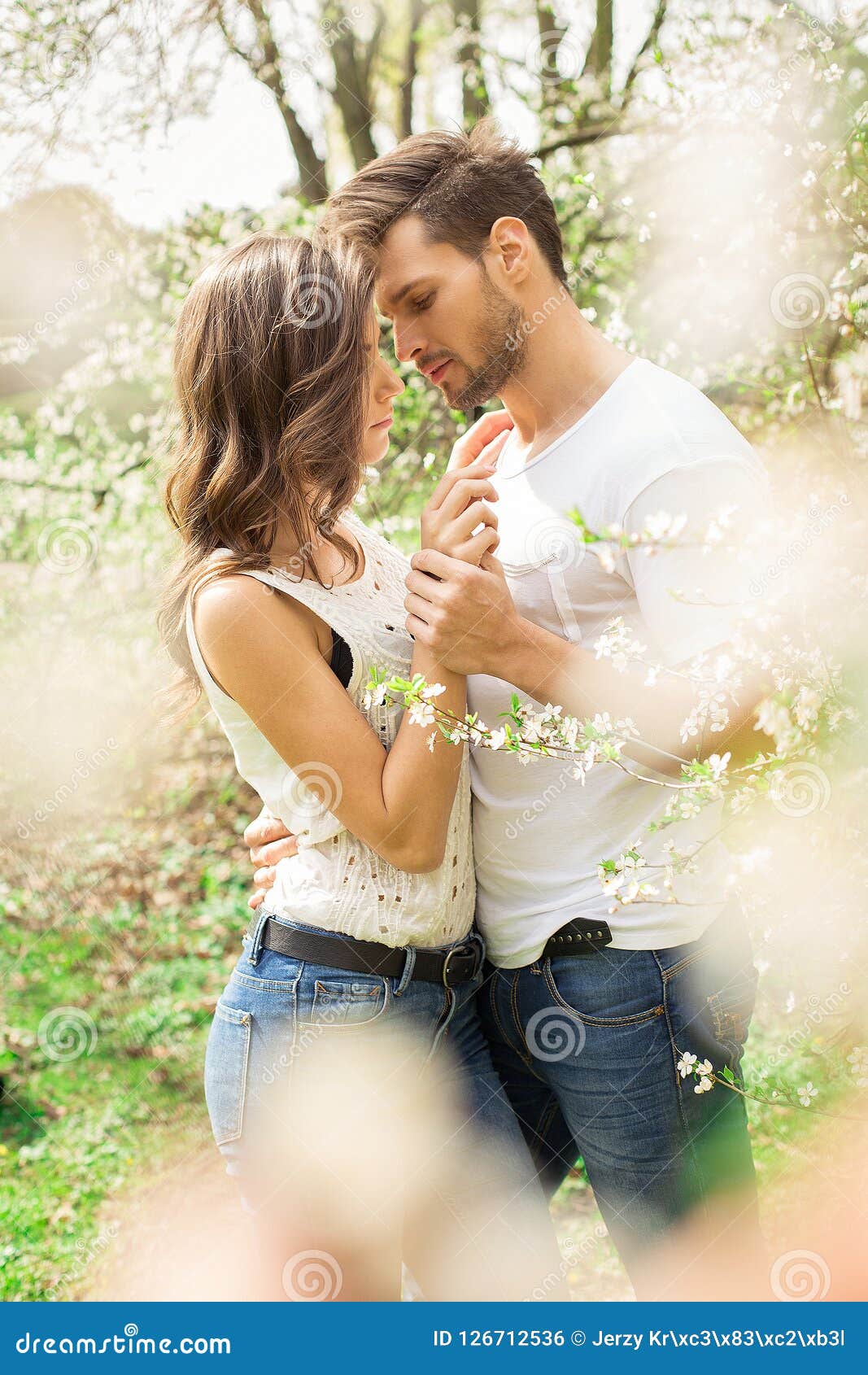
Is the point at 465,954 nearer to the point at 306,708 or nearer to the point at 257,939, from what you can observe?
the point at 257,939

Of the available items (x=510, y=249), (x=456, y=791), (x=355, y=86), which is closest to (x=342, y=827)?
(x=456, y=791)

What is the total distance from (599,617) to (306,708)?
565 mm

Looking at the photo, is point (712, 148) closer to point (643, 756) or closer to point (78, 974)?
point (643, 756)

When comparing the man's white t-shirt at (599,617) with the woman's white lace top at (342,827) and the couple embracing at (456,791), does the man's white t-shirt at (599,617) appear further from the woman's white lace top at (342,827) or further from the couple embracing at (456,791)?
the woman's white lace top at (342,827)

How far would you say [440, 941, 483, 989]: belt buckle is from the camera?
1.80 m

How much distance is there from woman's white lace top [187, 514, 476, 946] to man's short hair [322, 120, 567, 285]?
0.88 meters

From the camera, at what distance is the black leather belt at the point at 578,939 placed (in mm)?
1795

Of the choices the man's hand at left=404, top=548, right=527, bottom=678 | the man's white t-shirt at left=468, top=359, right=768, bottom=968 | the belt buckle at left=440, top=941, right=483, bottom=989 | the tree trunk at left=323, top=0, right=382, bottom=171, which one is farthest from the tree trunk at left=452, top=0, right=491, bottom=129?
the belt buckle at left=440, top=941, right=483, bottom=989

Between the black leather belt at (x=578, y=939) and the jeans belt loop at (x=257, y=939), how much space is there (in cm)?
49

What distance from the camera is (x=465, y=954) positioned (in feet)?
6.11

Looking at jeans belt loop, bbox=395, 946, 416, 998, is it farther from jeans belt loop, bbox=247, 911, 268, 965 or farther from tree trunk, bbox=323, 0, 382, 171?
tree trunk, bbox=323, 0, 382, 171
